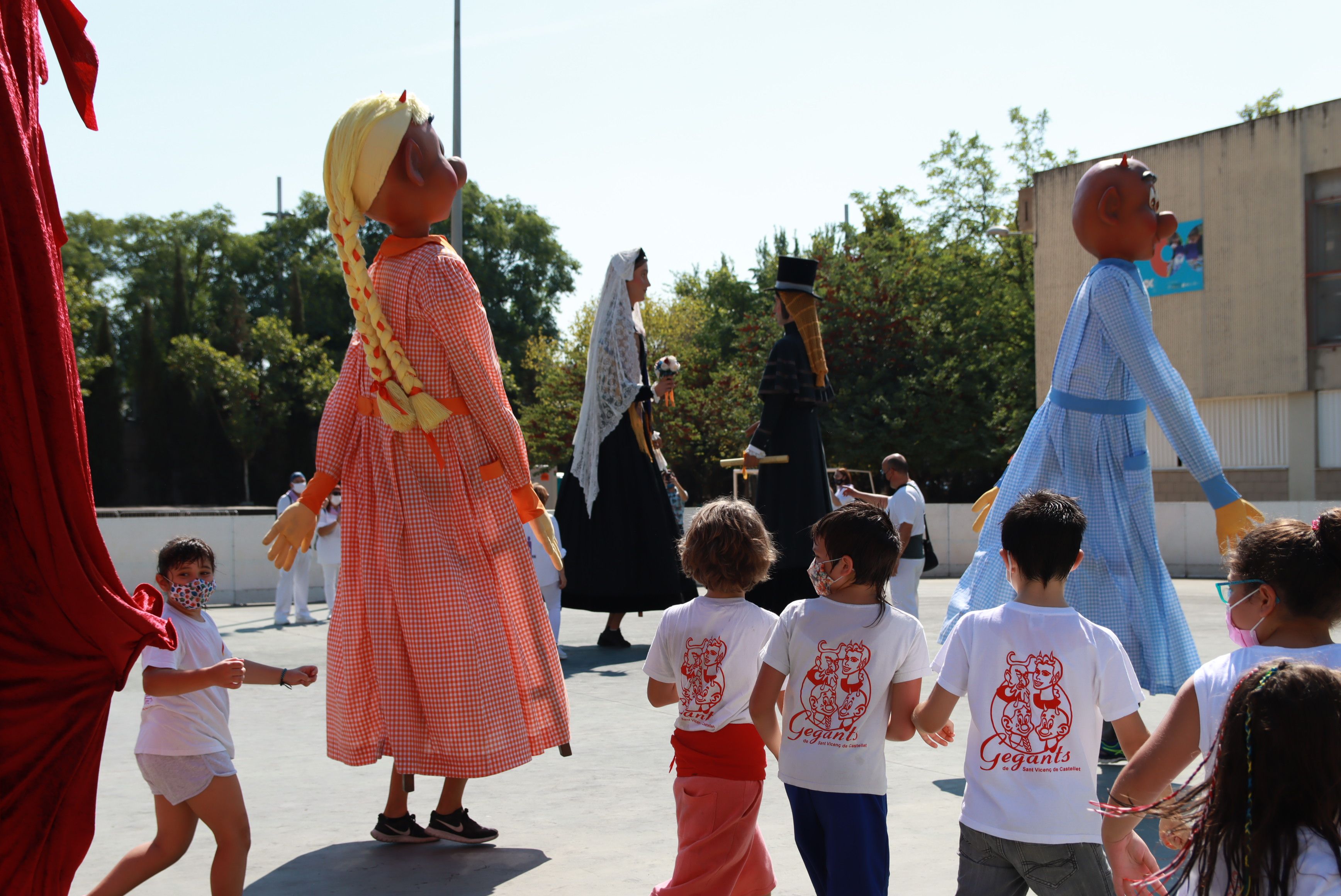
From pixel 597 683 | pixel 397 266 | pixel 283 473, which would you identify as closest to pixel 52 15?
pixel 397 266

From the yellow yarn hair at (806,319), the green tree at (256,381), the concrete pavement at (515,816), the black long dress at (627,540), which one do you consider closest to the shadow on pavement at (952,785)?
the concrete pavement at (515,816)

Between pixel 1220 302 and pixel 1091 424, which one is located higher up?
pixel 1220 302

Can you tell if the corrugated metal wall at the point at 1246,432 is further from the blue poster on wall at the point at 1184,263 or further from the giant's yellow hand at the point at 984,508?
the giant's yellow hand at the point at 984,508

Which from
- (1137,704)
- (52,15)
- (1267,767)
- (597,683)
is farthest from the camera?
(597,683)

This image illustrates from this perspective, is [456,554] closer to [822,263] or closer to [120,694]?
[120,694]

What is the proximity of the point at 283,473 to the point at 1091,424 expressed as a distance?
43113mm

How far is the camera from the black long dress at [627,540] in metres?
8.05

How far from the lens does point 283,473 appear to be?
146 ft

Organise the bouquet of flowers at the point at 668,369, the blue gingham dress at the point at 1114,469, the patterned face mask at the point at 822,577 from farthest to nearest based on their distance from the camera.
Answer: the bouquet of flowers at the point at 668,369 < the blue gingham dress at the point at 1114,469 < the patterned face mask at the point at 822,577

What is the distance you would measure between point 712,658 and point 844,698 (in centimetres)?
43

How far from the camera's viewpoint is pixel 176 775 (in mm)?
3135

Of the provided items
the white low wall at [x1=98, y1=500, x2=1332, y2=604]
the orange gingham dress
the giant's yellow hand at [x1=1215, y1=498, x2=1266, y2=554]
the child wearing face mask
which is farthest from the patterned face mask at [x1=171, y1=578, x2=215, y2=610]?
the white low wall at [x1=98, y1=500, x2=1332, y2=604]

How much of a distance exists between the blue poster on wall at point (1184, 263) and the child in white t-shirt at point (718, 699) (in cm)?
2030

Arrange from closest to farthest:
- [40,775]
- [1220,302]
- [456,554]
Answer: [40,775]
[456,554]
[1220,302]
